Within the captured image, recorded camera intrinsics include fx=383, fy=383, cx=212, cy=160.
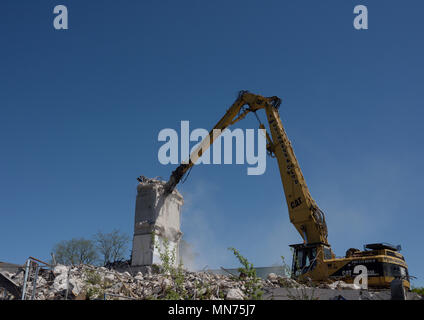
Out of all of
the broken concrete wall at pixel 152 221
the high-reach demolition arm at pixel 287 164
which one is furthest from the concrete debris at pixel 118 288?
the broken concrete wall at pixel 152 221

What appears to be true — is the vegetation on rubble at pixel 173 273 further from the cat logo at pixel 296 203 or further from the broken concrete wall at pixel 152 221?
the broken concrete wall at pixel 152 221

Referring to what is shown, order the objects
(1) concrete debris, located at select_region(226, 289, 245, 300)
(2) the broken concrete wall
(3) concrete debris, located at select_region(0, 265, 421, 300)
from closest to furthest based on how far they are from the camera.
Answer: (1) concrete debris, located at select_region(226, 289, 245, 300)
(3) concrete debris, located at select_region(0, 265, 421, 300)
(2) the broken concrete wall

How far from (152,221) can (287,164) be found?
8891 mm

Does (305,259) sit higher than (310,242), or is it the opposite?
(310,242)

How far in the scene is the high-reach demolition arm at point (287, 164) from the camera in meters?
16.2

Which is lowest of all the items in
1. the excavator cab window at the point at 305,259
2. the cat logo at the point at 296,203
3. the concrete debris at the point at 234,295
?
the concrete debris at the point at 234,295

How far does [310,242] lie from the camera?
16.0m

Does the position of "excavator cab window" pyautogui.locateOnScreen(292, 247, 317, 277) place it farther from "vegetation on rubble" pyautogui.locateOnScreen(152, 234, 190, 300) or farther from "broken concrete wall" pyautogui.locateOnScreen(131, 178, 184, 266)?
"broken concrete wall" pyautogui.locateOnScreen(131, 178, 184, 266)

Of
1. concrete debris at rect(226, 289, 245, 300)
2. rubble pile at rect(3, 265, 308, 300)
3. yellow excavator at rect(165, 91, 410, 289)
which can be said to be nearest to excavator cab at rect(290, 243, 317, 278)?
yellow excavator at rect(165, 91, 410, 289)

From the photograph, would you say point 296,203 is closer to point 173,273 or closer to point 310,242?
point 310,242

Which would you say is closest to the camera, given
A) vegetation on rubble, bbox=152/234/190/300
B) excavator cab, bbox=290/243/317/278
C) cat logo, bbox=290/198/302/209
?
vegetation on rubble, bbox=152/234/190/300

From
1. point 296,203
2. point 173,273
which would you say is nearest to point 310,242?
point 296,203

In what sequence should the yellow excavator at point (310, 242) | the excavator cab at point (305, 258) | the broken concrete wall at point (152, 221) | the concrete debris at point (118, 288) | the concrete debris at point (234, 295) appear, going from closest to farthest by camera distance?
the concrete debris at point (234, 295), the concrete debris at point (118, 288), the yellow excavator at point (310, 242), the excavator cab at point (305, 258), the broken concrete wall at point (152, 221)

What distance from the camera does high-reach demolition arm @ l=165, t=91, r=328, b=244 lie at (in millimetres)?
16172
